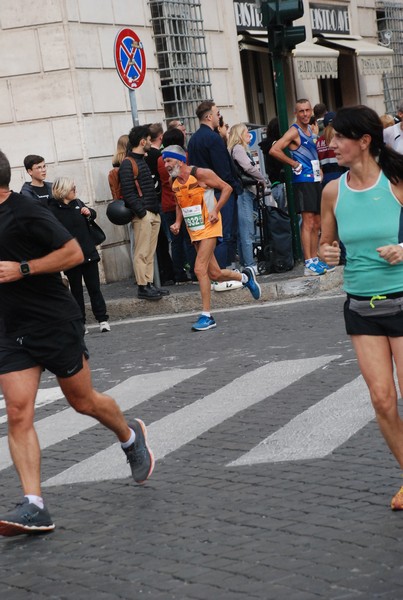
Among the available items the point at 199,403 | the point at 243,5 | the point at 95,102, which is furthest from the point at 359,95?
the point at 199,403

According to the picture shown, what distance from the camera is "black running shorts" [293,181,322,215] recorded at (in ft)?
48.2

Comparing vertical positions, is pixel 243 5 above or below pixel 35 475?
above

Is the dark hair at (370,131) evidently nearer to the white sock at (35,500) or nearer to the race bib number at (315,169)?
the white sock at (35,500)

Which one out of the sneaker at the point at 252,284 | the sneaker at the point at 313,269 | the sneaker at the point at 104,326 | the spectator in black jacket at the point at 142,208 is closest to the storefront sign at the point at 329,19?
the spectator in black jacket at the point at 142,208

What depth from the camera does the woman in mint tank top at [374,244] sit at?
19.0 feet

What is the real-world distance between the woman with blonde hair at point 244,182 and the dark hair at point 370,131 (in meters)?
9.03

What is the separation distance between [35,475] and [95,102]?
11.5 metres

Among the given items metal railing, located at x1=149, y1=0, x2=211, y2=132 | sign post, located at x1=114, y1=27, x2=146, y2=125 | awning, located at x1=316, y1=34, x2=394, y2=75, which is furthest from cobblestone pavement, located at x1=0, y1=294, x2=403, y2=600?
awning, located at x1=316, y1=34, x2=394, y2=75

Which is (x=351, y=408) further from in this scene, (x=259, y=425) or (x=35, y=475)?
(x=35, y=475)

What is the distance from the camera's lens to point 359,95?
89.6ft

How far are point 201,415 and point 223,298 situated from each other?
585 cm

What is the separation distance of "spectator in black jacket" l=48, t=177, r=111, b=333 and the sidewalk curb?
1.08m

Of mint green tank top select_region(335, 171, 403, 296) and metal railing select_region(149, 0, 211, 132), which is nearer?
mint green tank top select_region(335, 171, 403, 296)

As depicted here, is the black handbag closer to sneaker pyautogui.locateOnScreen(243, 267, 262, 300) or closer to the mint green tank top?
sneaker pyautogui.locateOnScreen(243, 267, 262, 300)
